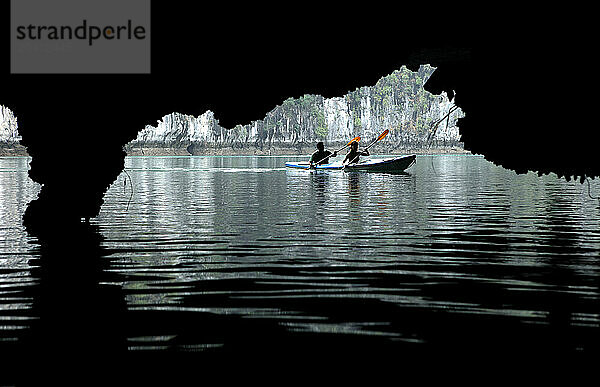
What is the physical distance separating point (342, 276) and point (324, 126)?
460ft

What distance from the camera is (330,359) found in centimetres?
558

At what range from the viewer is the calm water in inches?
251

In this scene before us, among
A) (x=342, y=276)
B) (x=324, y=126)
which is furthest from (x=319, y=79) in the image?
(x=324, y=126)

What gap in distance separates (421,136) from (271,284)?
140726 mm

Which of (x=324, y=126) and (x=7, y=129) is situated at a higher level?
(x=324, y=126)

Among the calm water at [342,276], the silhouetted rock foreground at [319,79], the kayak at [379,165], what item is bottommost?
the calm water at [342,276]

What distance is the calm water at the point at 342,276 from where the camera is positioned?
20.9ft

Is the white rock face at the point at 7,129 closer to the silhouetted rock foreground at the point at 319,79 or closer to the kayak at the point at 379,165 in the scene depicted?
the kayak at the point at 379,165

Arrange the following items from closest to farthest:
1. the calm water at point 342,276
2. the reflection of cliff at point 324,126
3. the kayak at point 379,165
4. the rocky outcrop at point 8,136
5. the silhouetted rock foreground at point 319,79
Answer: the calm water at point 342,276, the silhouetted rock foreground at point 319,79, the kayak at point 379,165, the rocky outcrop at point 8,136, the reflection of cliff at point 324,126

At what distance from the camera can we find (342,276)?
9.49 meters
